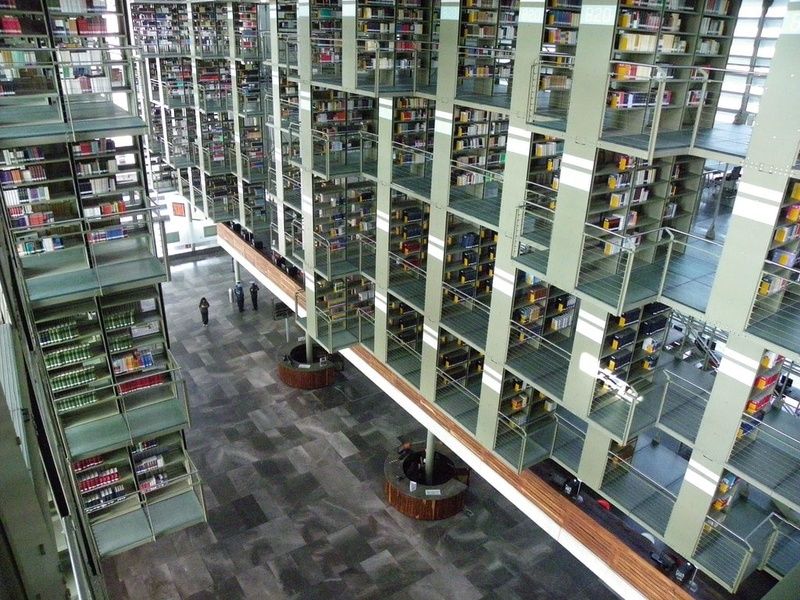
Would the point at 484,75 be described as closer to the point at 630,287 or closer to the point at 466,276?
the point at 466,276

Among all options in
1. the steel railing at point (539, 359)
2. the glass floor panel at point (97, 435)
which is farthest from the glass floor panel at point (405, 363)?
the glass floor panel at point (97, 435)

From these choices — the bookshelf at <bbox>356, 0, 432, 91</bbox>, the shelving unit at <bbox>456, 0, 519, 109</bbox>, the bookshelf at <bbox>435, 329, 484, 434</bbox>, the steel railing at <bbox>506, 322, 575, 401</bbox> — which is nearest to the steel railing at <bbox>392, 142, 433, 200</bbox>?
the bookshelf at <bbox>356, 0, 432, 91</bbox>

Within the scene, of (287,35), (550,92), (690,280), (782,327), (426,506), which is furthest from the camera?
(287,35)

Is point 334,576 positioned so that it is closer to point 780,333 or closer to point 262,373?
point 262,373

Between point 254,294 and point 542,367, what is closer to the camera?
point 542,367

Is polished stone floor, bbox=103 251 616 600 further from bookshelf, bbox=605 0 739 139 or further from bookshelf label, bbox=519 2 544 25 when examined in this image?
bookshelf label, bbox=519 2 544 25

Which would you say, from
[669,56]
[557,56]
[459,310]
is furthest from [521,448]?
[669,56]

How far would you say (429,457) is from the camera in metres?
8.34

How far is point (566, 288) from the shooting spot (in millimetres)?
5426

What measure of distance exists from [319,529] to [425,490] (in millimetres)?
1455

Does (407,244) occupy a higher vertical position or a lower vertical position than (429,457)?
higher

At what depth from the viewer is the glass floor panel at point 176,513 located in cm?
631

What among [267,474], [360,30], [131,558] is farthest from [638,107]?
[131,558]

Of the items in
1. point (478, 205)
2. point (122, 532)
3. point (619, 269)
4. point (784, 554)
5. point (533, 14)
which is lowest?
point (122, 532)
